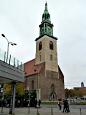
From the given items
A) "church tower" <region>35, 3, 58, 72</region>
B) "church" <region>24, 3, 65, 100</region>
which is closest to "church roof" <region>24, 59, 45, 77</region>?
"church" <region>24, 3, 65, 100</region>

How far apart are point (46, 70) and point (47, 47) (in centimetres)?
836

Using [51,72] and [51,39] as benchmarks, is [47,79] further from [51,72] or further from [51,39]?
[51,39]

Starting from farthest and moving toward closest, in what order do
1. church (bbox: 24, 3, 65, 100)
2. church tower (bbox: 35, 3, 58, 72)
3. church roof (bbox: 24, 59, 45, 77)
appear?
church tower (bbox: 35, 3, 58, 72)
church roof (bbox: 24, 59, 45, 77)
church (bbox: 24, 3, 65, 100)

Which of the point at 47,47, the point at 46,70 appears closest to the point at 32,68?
the point at 46,70

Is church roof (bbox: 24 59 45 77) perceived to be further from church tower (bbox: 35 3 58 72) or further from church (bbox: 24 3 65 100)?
church tower (bbox: 35 3 58 72)

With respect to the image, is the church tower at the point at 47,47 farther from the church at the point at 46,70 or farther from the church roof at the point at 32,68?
the church roof at the point at 32,68

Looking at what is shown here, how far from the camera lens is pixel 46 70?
60719 mm

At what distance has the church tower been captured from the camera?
62.5 m

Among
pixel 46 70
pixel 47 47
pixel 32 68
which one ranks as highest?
pixel 47 47

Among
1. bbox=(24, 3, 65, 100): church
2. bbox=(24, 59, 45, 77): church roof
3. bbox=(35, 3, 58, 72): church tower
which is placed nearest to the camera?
bbox=(24, 3, 65, 100): church

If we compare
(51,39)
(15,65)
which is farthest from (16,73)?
(51,39)

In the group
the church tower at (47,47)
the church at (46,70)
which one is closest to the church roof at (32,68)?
the church at (46,70)

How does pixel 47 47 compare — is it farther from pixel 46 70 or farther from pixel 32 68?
pixel 32 68

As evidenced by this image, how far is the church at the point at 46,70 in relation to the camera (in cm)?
5816
